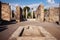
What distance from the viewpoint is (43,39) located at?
432 centimetres

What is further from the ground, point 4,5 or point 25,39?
point 4,5

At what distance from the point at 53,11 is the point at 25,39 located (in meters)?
15.6

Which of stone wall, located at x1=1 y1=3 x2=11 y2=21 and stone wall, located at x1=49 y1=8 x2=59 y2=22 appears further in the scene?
stone wall, located at x1=1 y1=3 x2=11 y2=21

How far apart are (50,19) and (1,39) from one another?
15128 millimetres

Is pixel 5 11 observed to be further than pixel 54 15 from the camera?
Yes

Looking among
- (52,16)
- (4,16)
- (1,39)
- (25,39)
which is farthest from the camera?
(4,16)

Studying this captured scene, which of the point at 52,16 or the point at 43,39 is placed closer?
the point at 43,39

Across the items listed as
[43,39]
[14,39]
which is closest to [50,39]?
[43,39]

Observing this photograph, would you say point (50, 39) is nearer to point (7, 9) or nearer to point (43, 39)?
point (43, 39)

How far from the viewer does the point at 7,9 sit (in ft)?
67.3

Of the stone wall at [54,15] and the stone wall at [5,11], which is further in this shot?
the stone wall at [5,11]

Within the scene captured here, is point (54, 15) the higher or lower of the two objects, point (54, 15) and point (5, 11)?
the lower

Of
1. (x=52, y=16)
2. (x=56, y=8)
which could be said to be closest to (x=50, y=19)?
(x=52, y=16)

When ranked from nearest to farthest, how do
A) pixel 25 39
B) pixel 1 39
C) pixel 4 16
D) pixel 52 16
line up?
pixel 25 39 < pixel 1 39 < pixel 52 16 < pixel 4 16
